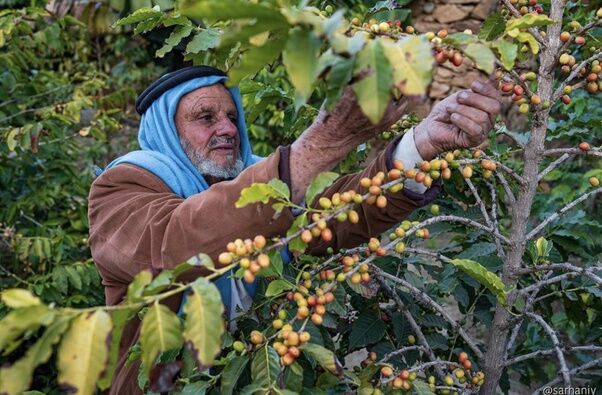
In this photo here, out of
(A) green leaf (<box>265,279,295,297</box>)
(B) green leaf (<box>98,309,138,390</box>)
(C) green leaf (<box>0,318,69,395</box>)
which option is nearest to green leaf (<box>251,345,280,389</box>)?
(A) green leaf (<box>265,279,295,297</box>)

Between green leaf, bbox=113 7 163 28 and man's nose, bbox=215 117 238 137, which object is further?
man's nose, bbox=215 117 238 137

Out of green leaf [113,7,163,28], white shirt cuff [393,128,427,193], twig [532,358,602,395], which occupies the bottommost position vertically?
twig [532,358,602,395]

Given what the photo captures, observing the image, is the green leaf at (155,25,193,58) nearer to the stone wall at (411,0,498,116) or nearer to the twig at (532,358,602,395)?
the twig at (532,358,602,395)

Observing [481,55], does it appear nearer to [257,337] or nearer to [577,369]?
[257,337]

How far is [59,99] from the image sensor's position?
427cm

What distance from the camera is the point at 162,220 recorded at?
147cm

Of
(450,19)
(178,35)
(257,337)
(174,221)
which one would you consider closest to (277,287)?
(257,337)

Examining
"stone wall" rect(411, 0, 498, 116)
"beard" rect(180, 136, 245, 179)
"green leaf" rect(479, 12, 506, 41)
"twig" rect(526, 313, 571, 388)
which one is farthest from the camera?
"stone wall" rect(411, 0, 498, 116)

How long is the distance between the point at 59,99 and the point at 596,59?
3728 millimetres

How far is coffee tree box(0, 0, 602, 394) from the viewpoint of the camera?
841mm

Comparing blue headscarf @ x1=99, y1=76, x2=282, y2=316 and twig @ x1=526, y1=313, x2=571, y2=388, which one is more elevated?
blue headscarf @ x1=99, y1=76, x2=282, y2=316

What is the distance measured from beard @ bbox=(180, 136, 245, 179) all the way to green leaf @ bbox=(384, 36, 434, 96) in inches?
54.0

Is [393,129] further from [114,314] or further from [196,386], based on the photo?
[114,314]

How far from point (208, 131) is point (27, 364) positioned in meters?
1.45
